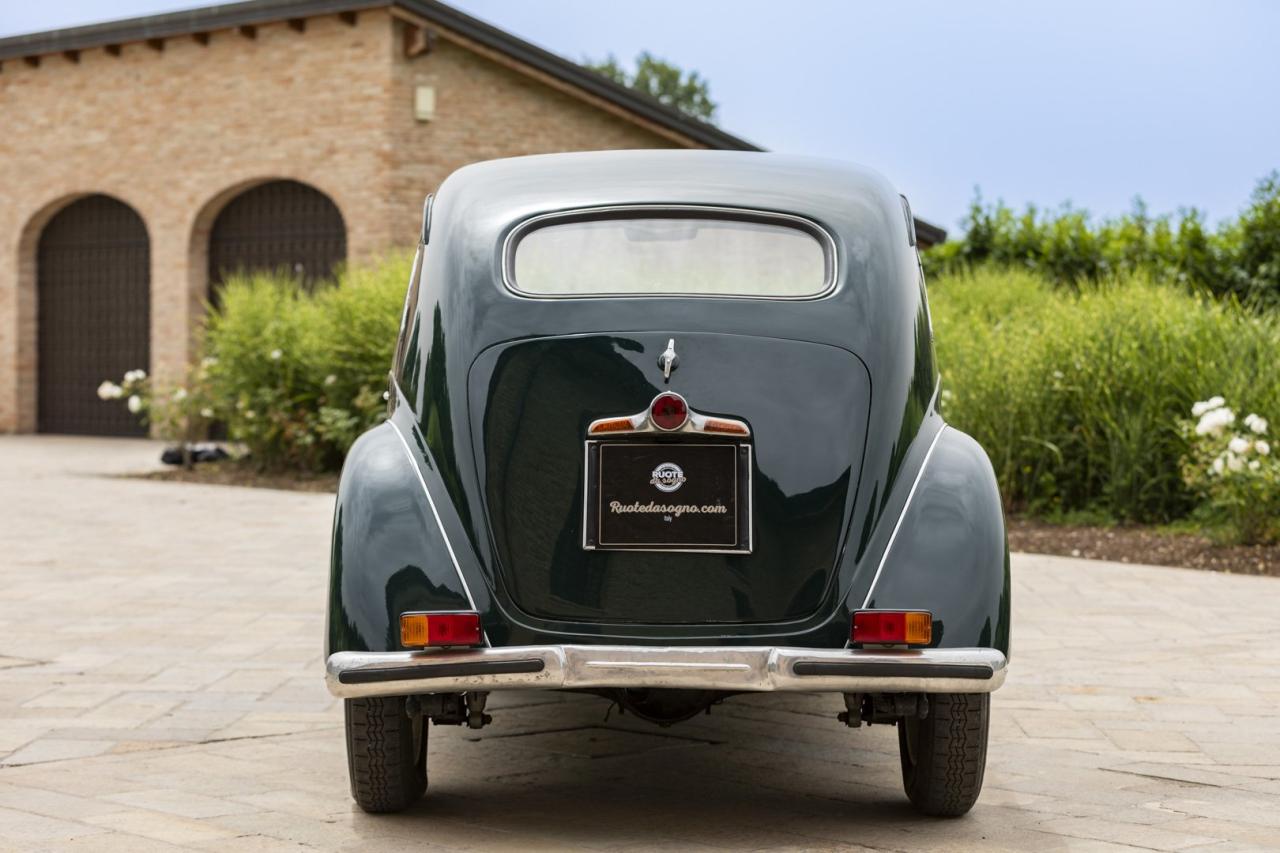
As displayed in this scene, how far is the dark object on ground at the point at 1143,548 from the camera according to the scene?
377 inches

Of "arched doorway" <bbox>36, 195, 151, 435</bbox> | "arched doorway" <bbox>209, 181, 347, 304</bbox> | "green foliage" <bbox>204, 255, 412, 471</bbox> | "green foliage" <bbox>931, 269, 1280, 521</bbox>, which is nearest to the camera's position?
"green foliage" <bbox>931, 269, 1280, 521</bbox>

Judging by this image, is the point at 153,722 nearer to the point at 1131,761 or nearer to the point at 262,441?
the point at 1131,761

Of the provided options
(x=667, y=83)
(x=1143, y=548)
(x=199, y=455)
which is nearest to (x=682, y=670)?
(x=1143, y=548)

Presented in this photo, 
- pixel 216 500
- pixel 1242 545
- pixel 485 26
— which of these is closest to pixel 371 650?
pixel 1242 545

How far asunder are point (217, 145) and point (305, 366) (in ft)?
28.7

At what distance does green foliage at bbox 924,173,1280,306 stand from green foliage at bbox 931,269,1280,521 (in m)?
2.90

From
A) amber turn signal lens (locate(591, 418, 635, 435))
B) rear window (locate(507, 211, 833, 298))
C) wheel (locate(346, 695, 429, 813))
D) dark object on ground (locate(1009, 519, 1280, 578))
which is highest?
rear window (locate(507, 211, 833, 298))

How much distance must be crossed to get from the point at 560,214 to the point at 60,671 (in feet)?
10.3

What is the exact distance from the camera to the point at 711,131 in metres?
22.7

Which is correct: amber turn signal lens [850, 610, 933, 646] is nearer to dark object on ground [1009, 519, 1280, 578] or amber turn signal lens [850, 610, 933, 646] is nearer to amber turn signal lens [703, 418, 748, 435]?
amber turn signal lens [703, 418, 748, 435]

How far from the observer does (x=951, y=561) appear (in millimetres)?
3965

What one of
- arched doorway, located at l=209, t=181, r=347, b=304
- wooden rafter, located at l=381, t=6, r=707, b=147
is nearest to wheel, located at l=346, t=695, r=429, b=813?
wooden rafter, located at l=381, t=6, r=707, b=147

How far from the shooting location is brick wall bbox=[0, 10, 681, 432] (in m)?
21.4

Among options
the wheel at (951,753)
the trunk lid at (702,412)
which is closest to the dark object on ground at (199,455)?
the trunk lid at (702,412)
